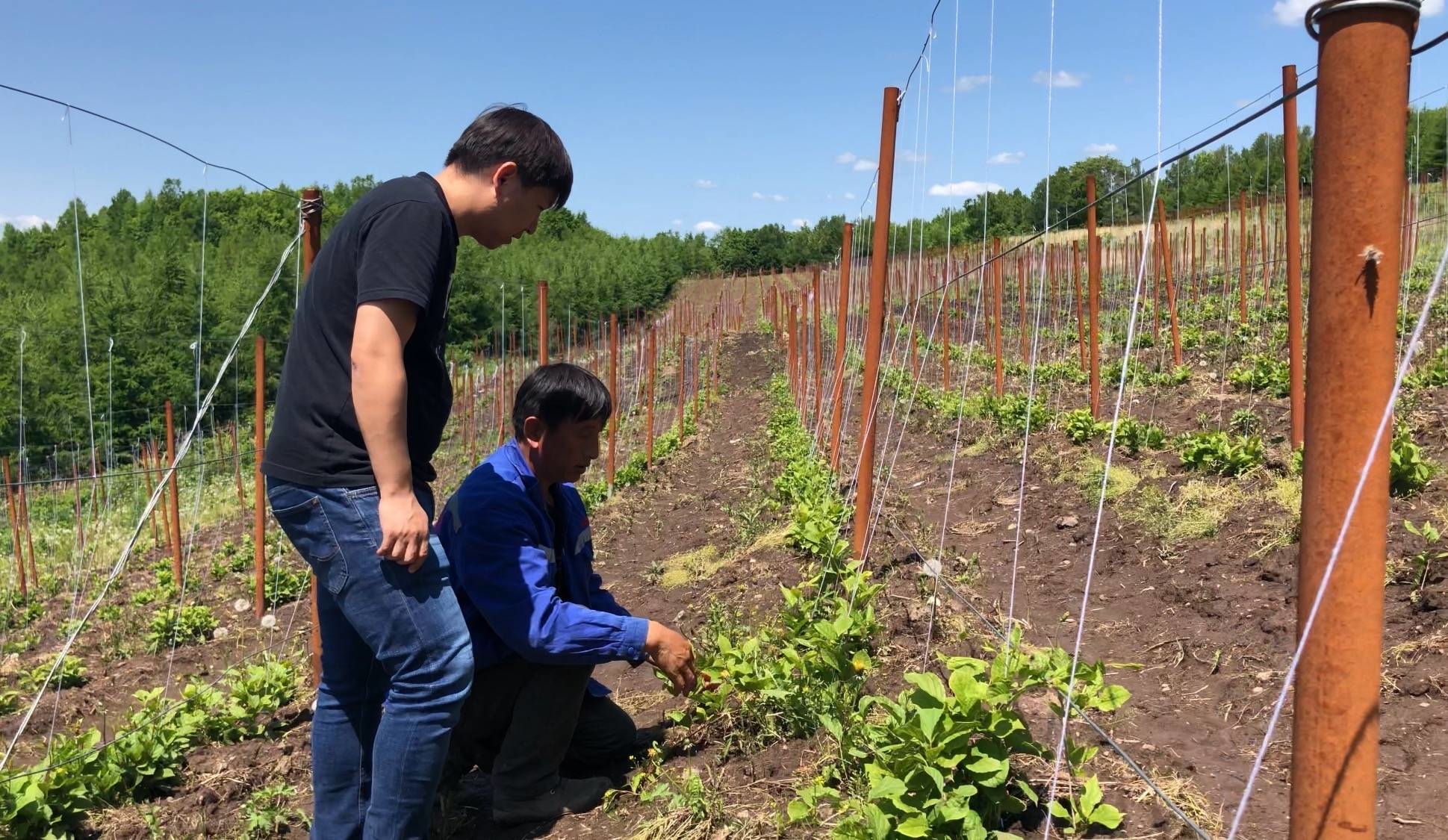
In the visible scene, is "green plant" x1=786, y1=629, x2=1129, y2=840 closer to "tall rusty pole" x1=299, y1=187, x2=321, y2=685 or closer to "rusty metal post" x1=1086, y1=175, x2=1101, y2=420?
"tall rusty pole" x1=299, y1=187, x2=321, y2=685

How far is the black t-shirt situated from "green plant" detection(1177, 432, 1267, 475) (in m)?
5.02

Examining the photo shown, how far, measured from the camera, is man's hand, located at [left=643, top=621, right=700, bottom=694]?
96.6 inches

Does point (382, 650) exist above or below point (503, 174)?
below

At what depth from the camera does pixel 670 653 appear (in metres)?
2.49

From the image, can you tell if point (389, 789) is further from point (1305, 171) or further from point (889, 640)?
point (1305, 171)

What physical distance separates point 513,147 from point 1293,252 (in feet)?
15.4

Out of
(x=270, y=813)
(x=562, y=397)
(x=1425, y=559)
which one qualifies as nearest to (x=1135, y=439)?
(x=1425, y=559)

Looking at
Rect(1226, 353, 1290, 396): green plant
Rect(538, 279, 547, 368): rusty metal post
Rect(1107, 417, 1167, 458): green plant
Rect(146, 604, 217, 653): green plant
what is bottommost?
Rect(146, 604, 217, 653): green plant

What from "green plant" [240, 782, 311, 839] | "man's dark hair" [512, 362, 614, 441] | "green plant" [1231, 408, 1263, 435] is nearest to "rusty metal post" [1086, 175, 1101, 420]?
"green plant" [1231, 408, 1263, 435]

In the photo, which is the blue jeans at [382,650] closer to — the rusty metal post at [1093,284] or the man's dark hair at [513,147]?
the man's dark hair at [513,147]

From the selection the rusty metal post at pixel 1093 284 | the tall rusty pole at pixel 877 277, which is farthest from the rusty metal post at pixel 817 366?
the tall rusty pole at pixel 877 277

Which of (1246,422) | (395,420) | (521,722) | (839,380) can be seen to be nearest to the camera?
(395,420)

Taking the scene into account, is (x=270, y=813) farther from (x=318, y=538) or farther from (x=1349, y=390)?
(x=1349, y=390)

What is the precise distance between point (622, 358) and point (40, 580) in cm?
1931
